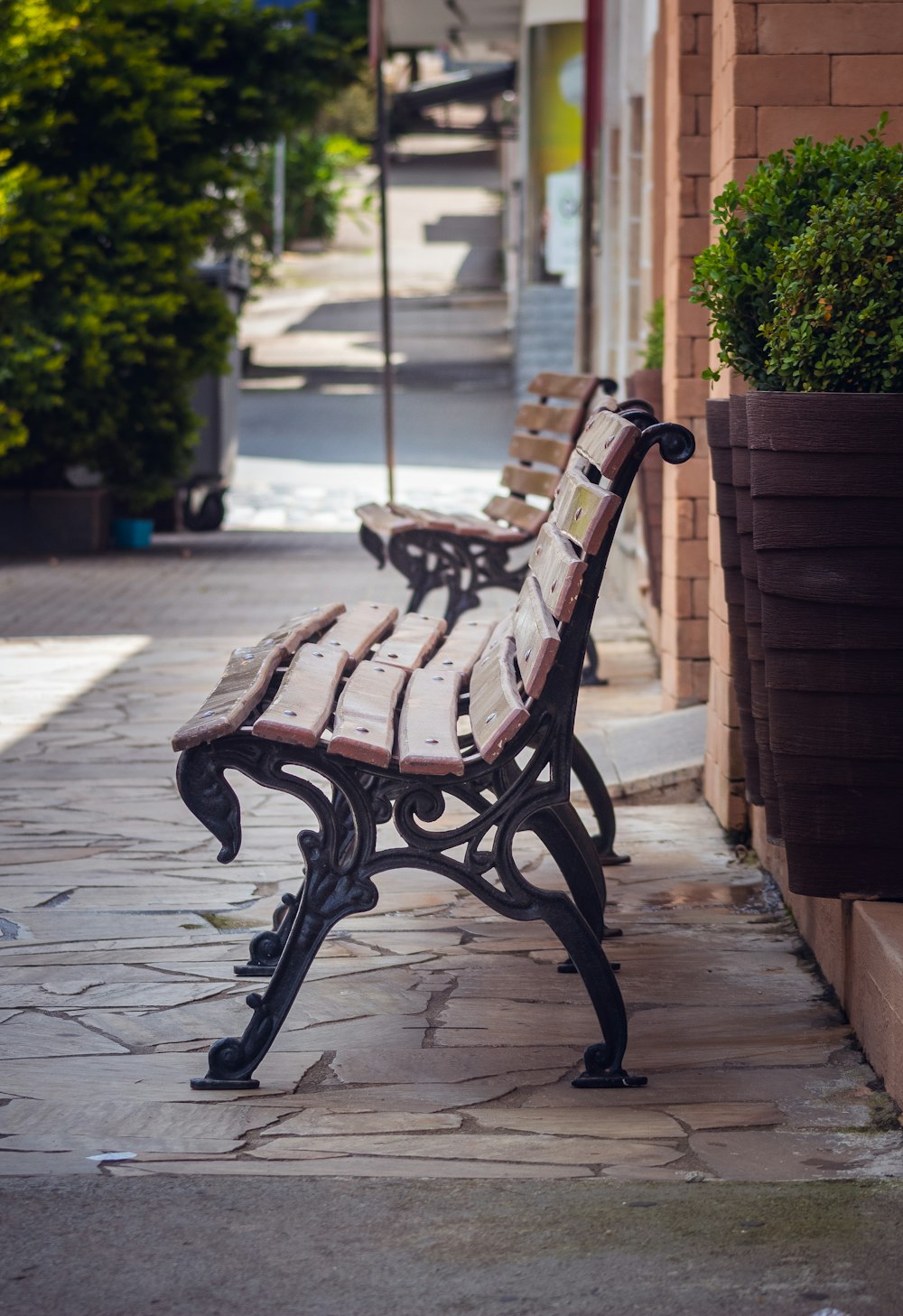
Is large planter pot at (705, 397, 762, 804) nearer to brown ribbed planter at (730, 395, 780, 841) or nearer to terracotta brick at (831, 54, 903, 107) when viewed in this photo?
brown ribbed planter at (730, 395, 780, 841)

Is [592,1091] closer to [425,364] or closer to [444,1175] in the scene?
[444,1175]

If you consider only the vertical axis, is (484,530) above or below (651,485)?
below

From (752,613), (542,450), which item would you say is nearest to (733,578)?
(752,613)

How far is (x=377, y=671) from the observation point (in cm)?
357

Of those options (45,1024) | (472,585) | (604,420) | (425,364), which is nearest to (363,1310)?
(45,1024)

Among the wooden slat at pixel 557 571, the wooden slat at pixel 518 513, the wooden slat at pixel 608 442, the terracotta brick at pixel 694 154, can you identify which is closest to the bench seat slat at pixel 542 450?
the wooden slat at pixel 518 513

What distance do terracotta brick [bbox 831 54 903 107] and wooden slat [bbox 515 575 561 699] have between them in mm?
1451

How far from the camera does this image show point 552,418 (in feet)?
22.9

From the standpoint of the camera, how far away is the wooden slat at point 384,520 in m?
6.57

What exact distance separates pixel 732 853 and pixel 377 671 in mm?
1360

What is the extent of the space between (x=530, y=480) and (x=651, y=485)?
47 cm

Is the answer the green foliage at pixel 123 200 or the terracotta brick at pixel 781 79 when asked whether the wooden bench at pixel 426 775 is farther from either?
the green foliage at pixel 123 200

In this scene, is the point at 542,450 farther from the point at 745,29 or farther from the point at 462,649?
the point at 462,649

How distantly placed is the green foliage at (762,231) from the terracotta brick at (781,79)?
0.77 m
